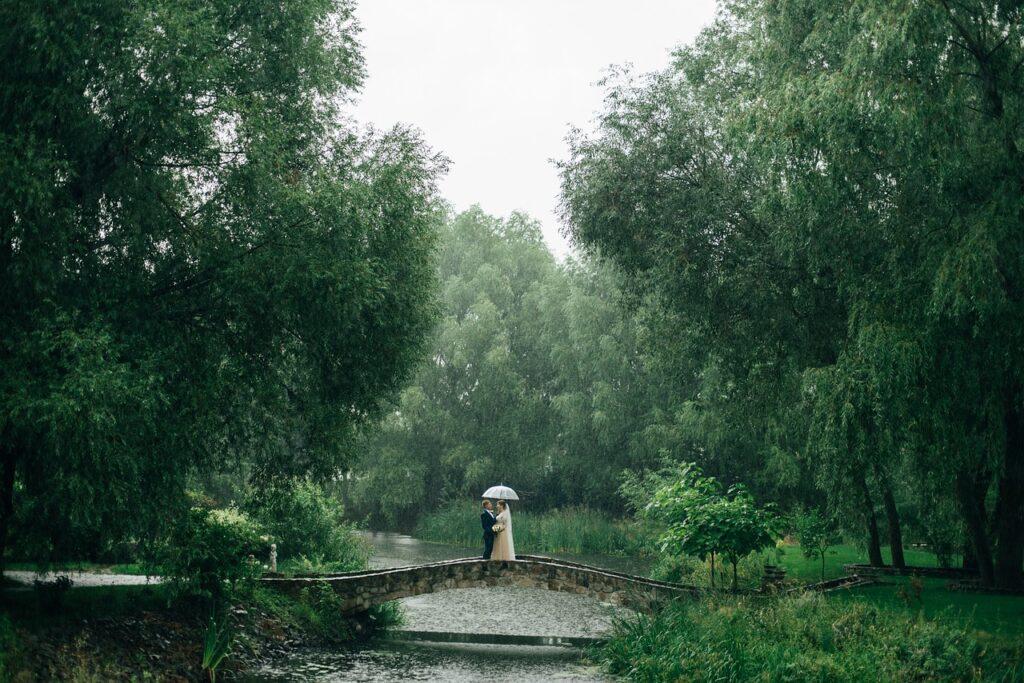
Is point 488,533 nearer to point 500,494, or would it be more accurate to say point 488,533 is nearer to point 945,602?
point 500,494

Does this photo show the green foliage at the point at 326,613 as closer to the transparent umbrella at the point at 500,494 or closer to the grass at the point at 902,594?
the transparent umbrella at the point at 500,494

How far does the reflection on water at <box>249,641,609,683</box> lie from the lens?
1526 centimetres

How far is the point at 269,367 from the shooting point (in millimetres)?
16422

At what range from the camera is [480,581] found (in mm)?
19469

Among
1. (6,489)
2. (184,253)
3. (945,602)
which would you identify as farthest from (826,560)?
(6,489)

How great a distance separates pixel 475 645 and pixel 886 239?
10.6m

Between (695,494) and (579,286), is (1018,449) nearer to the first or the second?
(695,494)

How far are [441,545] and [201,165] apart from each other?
1066 inches

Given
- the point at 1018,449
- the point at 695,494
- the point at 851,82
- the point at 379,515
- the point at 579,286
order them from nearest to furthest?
1. the point at 851,82
2. the point at 1018,449
3. the point at 695,494
4. the point at 579,286
5. the point at 379,515

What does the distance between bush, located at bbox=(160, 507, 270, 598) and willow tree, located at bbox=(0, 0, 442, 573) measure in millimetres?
1030

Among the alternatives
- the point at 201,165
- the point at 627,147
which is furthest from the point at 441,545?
the point at 201,165

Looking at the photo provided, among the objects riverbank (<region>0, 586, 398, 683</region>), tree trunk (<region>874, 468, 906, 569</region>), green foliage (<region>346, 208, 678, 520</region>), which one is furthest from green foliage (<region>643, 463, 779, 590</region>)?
green foliage (<region>346, 208, 678, 520</region>)

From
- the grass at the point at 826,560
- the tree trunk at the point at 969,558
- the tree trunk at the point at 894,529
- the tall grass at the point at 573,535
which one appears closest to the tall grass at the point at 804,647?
the grass at the point at 826,560

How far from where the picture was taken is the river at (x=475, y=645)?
51.0 feet
